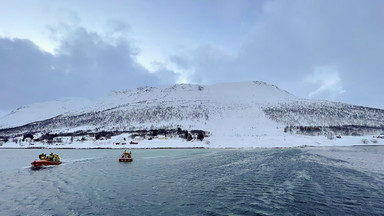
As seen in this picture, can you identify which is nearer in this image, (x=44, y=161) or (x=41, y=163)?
(x=41, y=163)

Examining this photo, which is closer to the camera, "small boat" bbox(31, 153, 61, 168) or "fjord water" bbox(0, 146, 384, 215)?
"fjord water" bbox(0, 146, 384, 215)

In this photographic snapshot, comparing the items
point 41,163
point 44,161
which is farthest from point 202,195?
point 44,161

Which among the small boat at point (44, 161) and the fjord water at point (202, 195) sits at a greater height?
the small boat at point (44, 161)

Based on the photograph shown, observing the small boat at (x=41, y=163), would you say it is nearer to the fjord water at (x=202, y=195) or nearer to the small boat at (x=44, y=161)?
the small boat at (x=44, y=161)

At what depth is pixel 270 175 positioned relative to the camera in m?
36.1

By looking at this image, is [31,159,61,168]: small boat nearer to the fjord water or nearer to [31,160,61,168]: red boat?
[31,160,61,168]: red boat

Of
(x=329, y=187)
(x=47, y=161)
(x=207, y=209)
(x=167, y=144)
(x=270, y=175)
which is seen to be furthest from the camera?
(x=167, y=144)

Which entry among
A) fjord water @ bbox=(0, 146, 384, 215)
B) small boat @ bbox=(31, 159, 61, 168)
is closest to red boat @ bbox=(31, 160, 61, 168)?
small boat @ bbox=(31, 159, 61, 168)

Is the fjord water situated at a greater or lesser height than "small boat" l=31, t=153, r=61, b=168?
lesser

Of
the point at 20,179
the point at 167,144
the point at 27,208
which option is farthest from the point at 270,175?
the point at 167,144

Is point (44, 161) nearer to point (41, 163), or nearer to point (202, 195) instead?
point (41, 163)

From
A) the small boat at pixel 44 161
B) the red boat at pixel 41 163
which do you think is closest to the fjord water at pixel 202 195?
the red boat at pixel 41 163

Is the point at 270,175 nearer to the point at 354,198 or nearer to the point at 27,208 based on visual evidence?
the point at 354,198

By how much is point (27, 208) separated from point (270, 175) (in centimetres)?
2946
